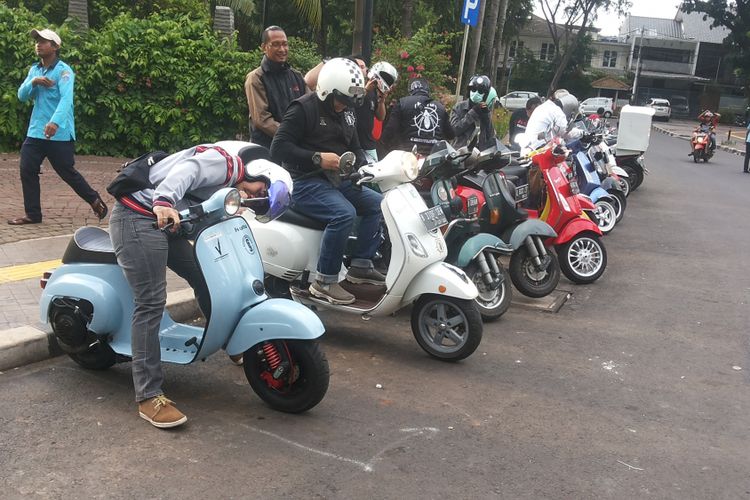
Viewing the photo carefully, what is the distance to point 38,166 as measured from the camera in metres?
7.62

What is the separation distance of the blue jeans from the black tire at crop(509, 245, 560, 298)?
65.2 inches

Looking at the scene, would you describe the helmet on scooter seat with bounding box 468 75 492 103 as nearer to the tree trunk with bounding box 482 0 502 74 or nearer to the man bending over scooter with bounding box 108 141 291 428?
the man bending over scooter with bounding box 108 141 291 428

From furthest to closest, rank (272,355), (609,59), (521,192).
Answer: (609,59)
(521,192)
(272,355)

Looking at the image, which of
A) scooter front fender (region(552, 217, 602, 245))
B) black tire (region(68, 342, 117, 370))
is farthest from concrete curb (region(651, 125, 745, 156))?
black tire (region(68, 342, 117, 370))

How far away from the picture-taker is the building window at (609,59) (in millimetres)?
88125

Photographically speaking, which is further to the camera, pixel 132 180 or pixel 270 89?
pixel 270 89

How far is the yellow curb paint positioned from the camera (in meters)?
5.93

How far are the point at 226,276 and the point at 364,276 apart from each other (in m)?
1.76

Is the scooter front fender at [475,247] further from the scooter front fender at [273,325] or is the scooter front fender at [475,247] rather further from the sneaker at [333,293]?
the scooter front fender at [273,325]

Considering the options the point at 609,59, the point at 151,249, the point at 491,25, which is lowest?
the point at 151,249

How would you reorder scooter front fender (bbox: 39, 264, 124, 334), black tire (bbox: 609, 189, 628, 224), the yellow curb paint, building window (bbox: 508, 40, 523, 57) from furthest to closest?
building window (bbox: 508, 40, 523, 57) → black tire (bbox: 609, 189, 628, 224) → the yellow curb paint → scooter front fender (bbox: 39, 264, 124, 334)

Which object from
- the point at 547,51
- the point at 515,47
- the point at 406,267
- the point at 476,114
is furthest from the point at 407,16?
the point at 547,51

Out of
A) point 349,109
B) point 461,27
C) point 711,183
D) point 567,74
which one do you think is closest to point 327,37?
point 461,27

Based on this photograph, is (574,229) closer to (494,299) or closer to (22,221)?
(494,299)
